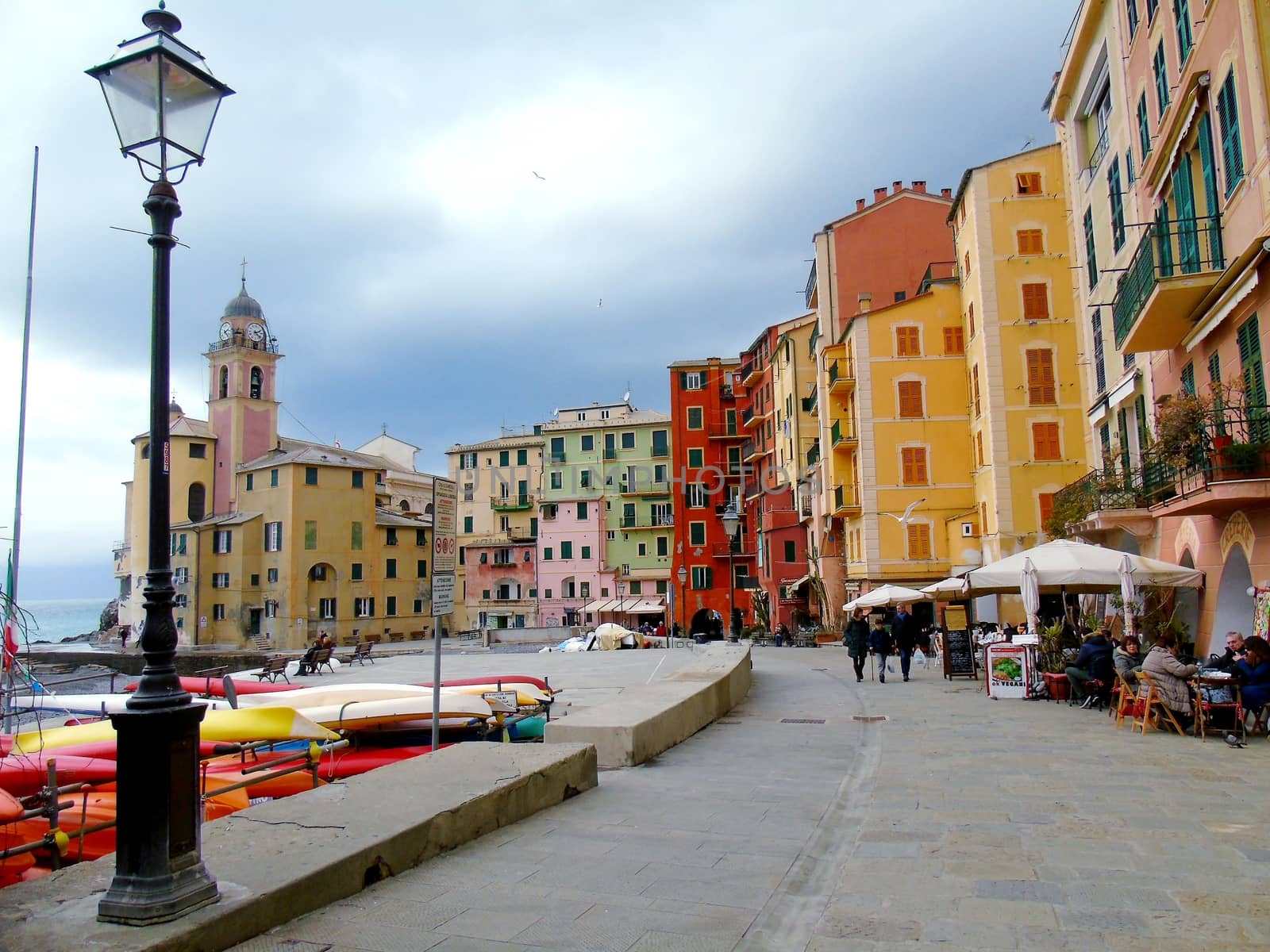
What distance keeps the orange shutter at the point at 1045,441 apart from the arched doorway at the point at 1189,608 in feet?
54.9

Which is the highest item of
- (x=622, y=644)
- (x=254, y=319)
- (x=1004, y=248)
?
(x=254, y=319)

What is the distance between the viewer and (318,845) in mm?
5656

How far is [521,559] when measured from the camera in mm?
78812

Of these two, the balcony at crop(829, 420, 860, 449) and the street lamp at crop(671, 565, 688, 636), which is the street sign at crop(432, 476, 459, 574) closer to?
the balcony at crop(829, 420, 860, 449)

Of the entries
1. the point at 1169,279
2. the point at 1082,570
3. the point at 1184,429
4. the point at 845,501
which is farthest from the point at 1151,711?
the point at 845,501

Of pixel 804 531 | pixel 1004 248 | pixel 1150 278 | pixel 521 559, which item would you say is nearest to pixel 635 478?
pixel 521 559

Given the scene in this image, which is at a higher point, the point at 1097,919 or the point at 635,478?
the point at 635,478

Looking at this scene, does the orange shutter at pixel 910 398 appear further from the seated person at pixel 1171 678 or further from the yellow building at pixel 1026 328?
the seated person at pixel 1171 678

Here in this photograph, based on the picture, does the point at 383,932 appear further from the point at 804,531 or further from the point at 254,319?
the point at 254,319

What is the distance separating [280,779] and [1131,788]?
340 inches

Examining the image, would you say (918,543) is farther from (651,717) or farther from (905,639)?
(651,717)

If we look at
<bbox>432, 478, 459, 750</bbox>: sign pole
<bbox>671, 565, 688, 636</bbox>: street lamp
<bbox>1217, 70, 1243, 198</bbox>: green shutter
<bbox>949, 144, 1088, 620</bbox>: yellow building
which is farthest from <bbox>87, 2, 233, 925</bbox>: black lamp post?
<bbox>671, 565, 688, 636</bbox>: street lamp

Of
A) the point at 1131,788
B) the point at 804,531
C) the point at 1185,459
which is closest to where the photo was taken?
the point at 1131,788

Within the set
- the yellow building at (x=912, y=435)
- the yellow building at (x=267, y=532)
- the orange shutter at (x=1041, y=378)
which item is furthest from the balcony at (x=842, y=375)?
the yellow building at (x=267, y=532)
